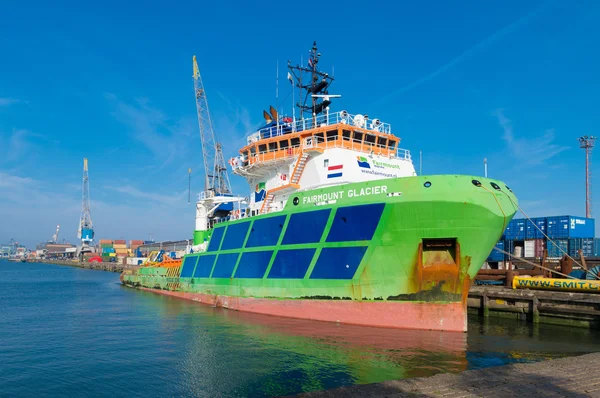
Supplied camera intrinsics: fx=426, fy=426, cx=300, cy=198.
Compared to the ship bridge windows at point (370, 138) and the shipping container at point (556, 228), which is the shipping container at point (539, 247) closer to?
the shipping container at point (556, 228)

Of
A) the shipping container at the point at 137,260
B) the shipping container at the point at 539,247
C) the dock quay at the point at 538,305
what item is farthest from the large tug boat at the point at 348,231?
the shipping container at the point at 137,260

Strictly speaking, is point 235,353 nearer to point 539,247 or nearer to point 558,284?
point 558,284

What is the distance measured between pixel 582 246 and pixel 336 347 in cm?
2685

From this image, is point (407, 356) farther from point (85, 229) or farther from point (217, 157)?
point (85, 229)

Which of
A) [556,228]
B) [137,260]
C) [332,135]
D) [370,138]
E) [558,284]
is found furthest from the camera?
[137,260]

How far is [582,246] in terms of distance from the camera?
104 ft

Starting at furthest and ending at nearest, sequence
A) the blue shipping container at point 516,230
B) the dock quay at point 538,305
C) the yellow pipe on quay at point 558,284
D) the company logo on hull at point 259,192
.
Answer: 1. the blue shipping container at point 516,230
2. the company logo on hull at point 259,192
3. the yellow pipe on quay at point 558,284
4. the dock quay at point 538,305

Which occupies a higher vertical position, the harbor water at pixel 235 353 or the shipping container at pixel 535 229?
the shipping container at pixel 535 229

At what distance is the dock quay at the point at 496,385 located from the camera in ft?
23.6

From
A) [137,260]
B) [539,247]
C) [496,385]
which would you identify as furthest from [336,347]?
[137,260]

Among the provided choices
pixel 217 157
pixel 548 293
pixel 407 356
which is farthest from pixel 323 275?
pixel 217 157

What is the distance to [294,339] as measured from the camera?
15.2m

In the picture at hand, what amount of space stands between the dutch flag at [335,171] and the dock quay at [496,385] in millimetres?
11392

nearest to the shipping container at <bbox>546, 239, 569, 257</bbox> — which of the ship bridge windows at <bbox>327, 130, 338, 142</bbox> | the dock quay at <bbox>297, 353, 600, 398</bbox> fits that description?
the ship bridge windows at <bbox>327, 130, 338, 142</bbox>
